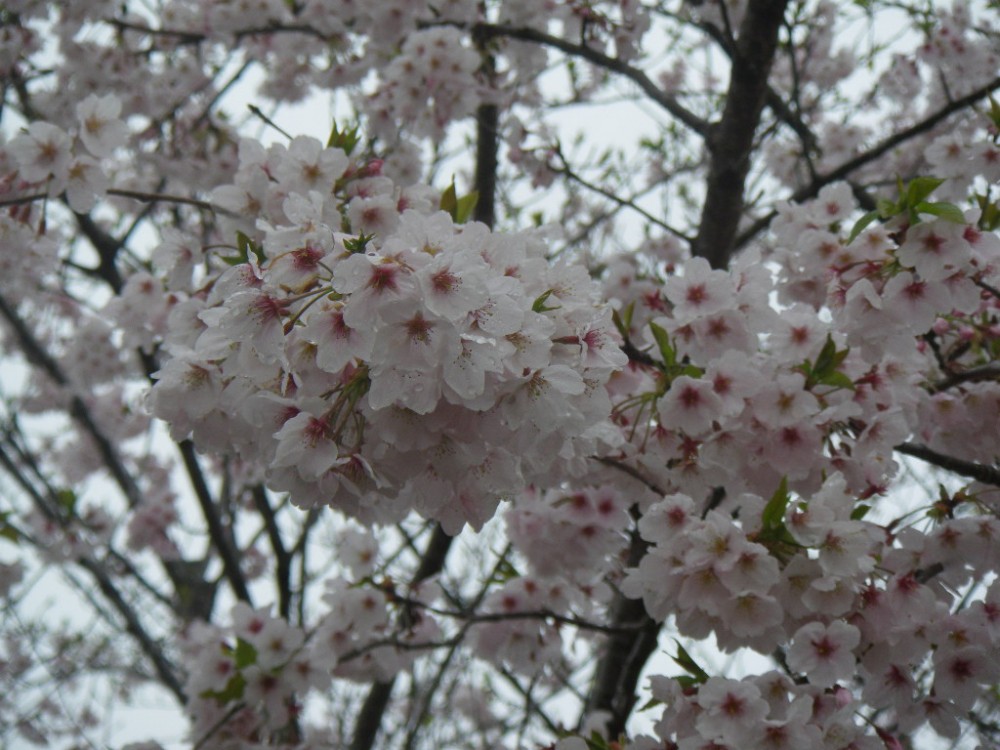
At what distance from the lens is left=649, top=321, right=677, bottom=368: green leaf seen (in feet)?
6.68

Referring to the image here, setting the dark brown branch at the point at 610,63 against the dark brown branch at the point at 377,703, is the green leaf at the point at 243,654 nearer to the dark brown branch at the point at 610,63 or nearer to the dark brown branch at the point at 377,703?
the dark brown branch at the point at 377,703

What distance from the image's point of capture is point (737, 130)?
124 inches

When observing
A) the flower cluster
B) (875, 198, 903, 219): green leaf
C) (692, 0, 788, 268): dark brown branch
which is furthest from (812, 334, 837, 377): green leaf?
(692, 0, 788, 268): dark brown branch

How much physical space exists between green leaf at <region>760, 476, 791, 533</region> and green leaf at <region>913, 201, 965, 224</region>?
66 centimetres

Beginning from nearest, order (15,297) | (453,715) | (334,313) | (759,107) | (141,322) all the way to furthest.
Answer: (334,313) → (141,322) → (759,107) → (15,297) → (453,715)

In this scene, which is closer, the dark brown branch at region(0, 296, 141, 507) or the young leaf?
the young leaf

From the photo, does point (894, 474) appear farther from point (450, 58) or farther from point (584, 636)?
point (450, 58)

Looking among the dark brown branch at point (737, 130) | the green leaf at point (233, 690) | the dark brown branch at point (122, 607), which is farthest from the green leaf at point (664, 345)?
the dark brown branch at point (122, 607)

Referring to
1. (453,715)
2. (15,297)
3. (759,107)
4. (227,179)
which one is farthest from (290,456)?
(453,715)

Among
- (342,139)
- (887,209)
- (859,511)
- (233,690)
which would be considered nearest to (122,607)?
(233,690)

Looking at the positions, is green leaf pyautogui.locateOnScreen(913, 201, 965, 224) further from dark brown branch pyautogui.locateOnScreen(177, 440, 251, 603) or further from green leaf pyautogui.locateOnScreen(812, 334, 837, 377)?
dark brown branch pyautogui.locateOnScreen(177, 440, 251, 603)

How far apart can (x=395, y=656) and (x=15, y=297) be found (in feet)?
13.5

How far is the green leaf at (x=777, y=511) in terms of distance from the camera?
176cm

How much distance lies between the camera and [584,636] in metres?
4.01
